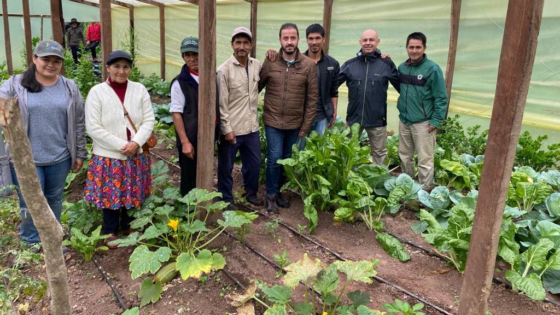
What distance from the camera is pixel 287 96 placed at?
4133 mm

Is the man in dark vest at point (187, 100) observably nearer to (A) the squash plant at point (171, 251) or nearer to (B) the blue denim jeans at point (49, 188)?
(A) the squash plant at point (171, 251)

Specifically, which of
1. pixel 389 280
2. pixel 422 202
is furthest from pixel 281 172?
pixel 389 280

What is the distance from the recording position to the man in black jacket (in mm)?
4605

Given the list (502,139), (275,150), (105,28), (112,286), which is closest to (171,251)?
(112,286)

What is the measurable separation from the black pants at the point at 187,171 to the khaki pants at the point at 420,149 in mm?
2294

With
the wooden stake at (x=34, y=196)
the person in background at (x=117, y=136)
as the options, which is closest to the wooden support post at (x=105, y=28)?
the person in background at (x=117, y=136)

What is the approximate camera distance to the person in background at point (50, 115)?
3066mm

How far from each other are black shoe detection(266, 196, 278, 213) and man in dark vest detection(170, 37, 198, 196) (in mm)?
1003

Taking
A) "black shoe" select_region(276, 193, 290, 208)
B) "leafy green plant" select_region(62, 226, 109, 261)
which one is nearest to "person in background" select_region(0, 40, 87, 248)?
"leafy green plant" select_region(62, 226, 109, 261)

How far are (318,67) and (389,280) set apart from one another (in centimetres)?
223

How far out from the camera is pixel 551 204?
382 centimetres

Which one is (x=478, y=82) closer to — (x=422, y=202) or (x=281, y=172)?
(x=422, y=202)

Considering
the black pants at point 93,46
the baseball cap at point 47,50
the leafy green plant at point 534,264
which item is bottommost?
the leafy green plant at point 534,264

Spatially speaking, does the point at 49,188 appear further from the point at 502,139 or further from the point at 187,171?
the point at 502,139
